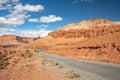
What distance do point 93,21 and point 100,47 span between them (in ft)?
381

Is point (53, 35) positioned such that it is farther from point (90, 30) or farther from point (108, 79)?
point (108, 79)

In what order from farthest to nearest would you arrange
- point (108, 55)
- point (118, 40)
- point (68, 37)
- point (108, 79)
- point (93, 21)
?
point (93, 21) → point (68, 37) → point (118, 40) → point (108, 55) → point (108, 79)

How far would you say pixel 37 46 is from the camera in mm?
142000

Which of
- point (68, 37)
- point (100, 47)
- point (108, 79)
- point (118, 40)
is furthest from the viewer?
point (68, 37)

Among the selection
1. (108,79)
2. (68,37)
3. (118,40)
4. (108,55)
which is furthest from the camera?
(68,37)

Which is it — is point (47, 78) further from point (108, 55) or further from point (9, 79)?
point (108, 55)

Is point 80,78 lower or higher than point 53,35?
lower

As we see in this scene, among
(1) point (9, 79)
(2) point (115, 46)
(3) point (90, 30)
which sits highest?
(3) point (90, 30)

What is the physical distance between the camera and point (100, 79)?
14.5m

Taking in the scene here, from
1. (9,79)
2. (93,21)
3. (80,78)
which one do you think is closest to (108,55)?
(80,78)

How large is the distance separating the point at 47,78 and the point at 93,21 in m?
143

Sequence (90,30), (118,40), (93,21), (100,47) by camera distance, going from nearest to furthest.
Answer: (118,40)
(100,47)
(90,30)
(93,21)

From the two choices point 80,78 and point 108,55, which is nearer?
point 80,78

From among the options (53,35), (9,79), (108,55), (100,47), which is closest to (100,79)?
(9,79)
